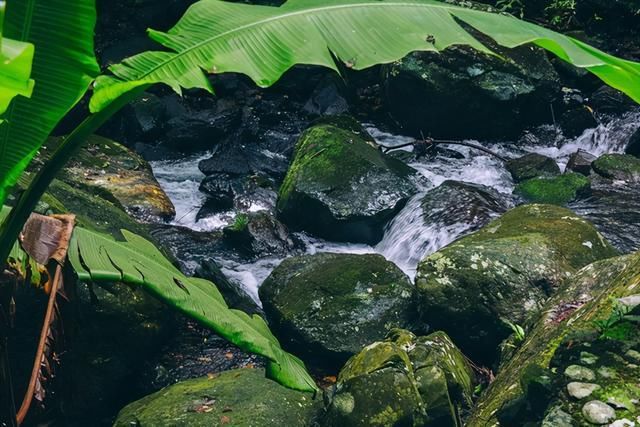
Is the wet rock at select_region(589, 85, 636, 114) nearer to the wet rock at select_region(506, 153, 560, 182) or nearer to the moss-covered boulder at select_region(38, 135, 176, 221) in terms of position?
the wet rock at select_region(506, 153, 560, 182)

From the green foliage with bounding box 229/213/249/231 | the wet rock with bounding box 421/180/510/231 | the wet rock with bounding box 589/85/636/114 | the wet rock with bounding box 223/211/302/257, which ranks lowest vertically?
the wet rock with bounding box 223/211/302/257

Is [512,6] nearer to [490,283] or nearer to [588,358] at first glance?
[490,283]

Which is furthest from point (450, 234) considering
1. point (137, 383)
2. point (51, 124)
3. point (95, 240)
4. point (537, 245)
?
point (51, 124)

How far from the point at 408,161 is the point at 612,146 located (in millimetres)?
3106

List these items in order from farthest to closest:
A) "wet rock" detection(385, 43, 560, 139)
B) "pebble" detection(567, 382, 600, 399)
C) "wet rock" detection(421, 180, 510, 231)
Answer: "wet rock" detection(385, 43, 560, 139)
"wet rock" detection(421, 180, 510, 231)
"pebble" detection(567, 382, 600, 399)

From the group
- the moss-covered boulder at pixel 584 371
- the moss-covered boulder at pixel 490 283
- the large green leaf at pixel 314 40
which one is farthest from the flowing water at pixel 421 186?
the large green leaf at pixel 314 40

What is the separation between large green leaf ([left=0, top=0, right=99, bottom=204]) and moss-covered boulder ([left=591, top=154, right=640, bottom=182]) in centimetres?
859

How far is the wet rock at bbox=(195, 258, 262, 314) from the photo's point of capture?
6624 millimetres

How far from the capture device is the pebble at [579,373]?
9.13 ft

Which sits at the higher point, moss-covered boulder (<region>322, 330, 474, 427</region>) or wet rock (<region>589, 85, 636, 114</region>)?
moss-covered boulder (<region>322, 330, 474, 427</region>)

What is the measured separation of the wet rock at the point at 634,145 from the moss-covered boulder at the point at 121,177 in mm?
6556

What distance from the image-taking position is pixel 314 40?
2.06 metres

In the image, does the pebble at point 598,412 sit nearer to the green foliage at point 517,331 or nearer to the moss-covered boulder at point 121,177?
the green foliage at point 517,331

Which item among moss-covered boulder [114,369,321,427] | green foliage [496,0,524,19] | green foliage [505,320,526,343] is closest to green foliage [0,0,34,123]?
moss-covered boulder [114,369,321,427]
